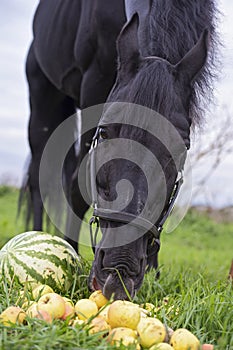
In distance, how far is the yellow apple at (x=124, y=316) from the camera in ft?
6.99

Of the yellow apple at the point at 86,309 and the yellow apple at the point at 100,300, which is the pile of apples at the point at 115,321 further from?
the yellow apple at the point at 100,300

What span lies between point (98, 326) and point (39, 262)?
883 millimetres

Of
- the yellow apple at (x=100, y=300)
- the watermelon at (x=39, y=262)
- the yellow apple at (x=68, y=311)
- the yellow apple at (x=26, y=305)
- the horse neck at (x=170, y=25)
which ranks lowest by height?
the watermelon at (x=39, y=262)

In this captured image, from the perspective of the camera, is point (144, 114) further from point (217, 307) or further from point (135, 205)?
point (217, 307)

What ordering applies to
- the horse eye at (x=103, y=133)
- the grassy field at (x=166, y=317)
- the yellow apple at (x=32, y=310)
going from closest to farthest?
the grassy field at (x=166, y=317) < the yellow apple at (x=32, y=310) < the horse eye at (x=103, y=133)

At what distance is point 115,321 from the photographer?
7.02 ft

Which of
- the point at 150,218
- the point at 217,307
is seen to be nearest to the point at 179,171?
the point at 150,218

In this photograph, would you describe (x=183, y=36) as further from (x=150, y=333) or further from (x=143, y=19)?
(x=150, y=333)

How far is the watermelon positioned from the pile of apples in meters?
0.56

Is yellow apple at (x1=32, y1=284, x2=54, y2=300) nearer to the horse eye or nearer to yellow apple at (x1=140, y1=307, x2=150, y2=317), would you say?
yellow apple at (x1=140, y1=307, x2=150, y2=317)

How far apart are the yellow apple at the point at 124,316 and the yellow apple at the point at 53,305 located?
21cm

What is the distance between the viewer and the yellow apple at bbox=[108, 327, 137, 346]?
78.8 inches

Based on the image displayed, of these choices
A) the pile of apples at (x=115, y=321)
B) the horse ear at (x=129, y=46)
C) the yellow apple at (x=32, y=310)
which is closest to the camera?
the pile of apples at (x=115, y=321)

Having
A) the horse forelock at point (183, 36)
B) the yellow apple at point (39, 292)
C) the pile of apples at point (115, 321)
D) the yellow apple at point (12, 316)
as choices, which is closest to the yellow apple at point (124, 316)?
the pile of apples at point (115, 321)
